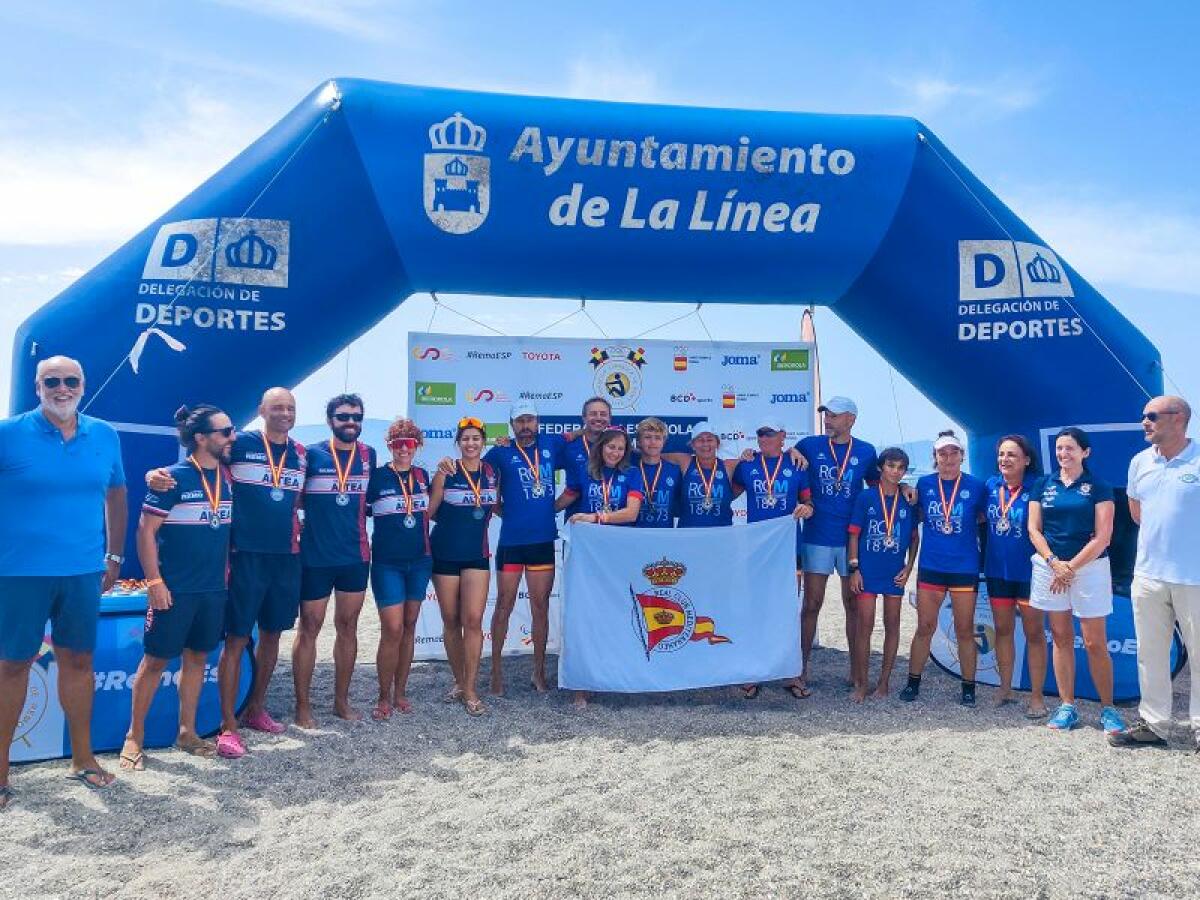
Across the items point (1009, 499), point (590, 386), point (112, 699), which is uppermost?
point (590, 386)

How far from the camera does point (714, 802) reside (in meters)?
3.68

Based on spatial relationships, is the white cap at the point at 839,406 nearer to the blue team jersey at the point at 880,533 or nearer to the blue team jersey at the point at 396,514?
the blue team jersey at the point at 880,533

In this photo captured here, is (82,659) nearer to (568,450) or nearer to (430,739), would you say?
(430,739)

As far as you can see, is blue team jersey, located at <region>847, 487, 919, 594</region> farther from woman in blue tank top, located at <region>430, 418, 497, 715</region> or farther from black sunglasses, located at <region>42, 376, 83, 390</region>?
black sunglasses, located at <region>42, 376, 83, 390</region>

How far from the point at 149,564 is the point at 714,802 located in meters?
2.83

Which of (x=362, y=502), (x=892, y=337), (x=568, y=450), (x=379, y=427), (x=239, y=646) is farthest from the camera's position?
(x=379, y=427)

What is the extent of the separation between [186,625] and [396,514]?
4.01 feet

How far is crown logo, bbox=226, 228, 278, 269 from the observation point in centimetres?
527

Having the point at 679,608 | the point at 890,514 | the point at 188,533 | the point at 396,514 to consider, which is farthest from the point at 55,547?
the point at 890,514

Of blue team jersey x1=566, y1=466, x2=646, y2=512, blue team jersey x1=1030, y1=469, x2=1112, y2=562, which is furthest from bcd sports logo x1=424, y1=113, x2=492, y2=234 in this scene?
blue team jersey x1=1030, y1=469, x2=1112, y2=562

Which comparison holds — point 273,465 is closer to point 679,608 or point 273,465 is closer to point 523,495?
point 523,495

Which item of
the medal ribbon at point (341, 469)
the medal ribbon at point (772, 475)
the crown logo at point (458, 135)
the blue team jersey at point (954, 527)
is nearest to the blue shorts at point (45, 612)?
the medal ribbon at point (341, 469)

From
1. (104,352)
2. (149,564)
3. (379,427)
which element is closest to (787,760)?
(149,564)

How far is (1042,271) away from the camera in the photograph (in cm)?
591
